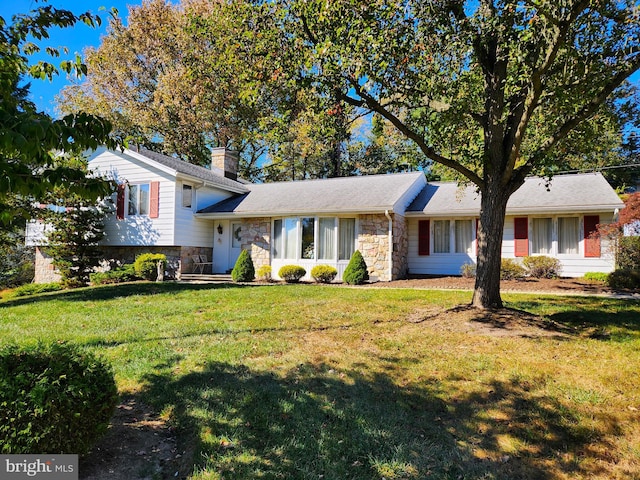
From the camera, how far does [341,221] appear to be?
47.8 feet

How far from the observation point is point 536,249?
46.2 feet

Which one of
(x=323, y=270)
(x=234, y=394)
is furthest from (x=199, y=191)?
(x=234, y=394)

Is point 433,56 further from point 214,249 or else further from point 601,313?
point 214,249

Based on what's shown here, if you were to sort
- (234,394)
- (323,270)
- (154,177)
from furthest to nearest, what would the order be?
(154,177), (323,270), (234,394)

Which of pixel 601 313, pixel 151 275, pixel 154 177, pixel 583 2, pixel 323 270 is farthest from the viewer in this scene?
pixel 154 177

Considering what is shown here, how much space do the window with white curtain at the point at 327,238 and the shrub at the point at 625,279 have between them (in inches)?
336

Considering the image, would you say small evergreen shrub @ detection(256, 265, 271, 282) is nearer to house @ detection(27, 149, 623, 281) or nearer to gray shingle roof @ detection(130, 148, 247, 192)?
house @ detection(27, 149, 623, 281)

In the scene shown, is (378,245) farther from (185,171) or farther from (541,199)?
(185,171)

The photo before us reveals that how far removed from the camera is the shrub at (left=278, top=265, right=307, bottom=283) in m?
14.0

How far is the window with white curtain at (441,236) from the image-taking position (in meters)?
15.2

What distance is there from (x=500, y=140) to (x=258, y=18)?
459cm

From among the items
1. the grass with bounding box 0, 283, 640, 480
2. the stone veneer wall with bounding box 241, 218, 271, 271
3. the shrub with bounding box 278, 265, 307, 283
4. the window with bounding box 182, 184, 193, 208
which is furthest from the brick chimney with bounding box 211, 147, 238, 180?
the grass with bounding box 0, 283, 640, 480

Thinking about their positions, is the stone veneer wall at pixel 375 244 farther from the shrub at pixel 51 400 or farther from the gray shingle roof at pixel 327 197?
the shrub at pixel 51 400

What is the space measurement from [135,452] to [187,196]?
14053mm
